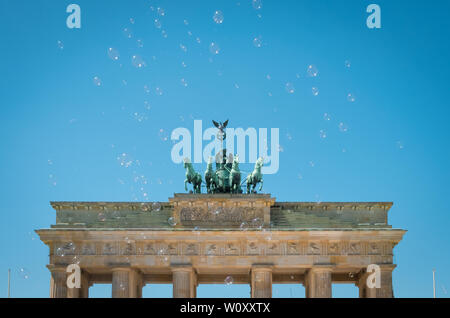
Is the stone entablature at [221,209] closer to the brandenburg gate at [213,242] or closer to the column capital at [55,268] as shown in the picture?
the brandenburg gate at [213,242]

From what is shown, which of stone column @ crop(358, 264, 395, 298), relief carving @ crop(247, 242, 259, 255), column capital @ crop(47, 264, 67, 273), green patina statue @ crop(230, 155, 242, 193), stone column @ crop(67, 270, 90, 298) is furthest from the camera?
green patina statue @ crop(230, 155, 242, 193)

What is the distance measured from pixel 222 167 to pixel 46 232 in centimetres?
1216

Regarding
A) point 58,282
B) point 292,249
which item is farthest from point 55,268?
point 292,249

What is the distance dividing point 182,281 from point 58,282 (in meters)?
7.72

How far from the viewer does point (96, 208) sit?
53.3 metres

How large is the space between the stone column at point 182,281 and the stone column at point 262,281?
3.99m

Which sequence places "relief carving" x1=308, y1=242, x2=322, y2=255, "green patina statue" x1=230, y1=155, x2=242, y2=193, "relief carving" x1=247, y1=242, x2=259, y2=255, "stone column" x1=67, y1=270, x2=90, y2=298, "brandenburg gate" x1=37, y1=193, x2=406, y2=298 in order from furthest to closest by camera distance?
1. "green patina statue" x1=230, y1=155, x2=242, y2=193
2. "relief carving" x1=247, y1=242, x2=259, y2=255
3. "relief carving" x1=308, y1=242, x2=322, y2=255
4. "brandenburg gate" x1=37, y1=193, x2=406, y2=298
5. "stone column" x1=67, y1=270, x2=90, y2=298

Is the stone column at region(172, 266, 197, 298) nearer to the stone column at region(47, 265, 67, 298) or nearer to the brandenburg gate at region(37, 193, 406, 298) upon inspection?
the brandenburg gate at region(37, 193, 406, 298)

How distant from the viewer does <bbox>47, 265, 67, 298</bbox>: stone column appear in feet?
167

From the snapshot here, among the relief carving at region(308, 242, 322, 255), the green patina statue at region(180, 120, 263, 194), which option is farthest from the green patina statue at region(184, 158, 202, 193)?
the relief carving at region(308, 242, 322, 255)

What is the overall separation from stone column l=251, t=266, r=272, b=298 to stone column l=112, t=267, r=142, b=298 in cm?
765

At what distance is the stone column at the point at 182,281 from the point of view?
51213mm

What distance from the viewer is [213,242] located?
5212 centimetres
